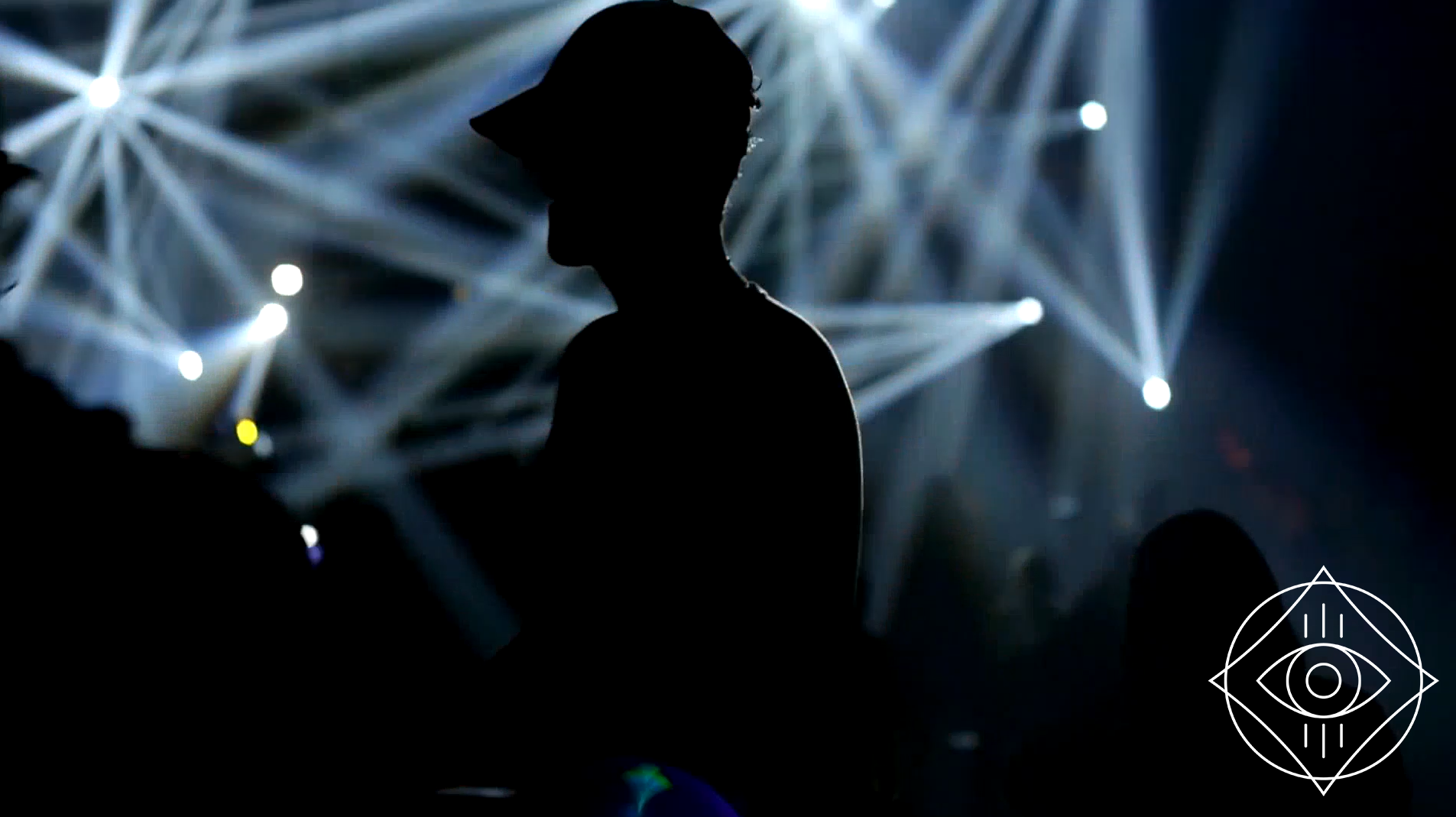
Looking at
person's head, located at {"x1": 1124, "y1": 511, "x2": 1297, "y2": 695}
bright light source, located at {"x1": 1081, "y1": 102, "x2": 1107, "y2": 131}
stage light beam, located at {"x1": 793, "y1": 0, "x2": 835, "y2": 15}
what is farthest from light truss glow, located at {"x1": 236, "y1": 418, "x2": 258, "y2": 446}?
person's head, located at {"x1": 1124, "y1": 511, "x2": 1297, "y2": 695}

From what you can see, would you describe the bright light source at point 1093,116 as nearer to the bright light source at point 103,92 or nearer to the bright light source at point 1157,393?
the bright light source at point 1157,393

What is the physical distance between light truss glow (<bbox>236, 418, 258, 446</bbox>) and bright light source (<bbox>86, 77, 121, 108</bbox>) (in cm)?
236

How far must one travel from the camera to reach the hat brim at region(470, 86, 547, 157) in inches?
44.0

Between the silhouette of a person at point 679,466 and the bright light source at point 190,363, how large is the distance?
8087 mm

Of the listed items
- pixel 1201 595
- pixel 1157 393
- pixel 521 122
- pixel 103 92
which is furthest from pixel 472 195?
pixel 521 122

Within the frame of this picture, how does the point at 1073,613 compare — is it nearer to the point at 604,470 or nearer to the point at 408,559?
the point at 408,559

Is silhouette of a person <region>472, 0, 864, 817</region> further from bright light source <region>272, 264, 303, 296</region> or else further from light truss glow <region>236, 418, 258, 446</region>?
light truss glow <region>236, 418, 258, 446</region>

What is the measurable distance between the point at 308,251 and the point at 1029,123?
4664 mm

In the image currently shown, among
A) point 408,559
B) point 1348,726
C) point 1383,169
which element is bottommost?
point 1348,726

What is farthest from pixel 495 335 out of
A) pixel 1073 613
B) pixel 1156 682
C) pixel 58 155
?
pixel 1156 682

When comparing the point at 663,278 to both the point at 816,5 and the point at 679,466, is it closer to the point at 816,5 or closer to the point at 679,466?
the point at 679,466

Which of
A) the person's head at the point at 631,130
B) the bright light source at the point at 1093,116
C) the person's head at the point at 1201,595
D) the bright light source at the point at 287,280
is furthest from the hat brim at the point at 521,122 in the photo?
the bright light source at the point at 287,280

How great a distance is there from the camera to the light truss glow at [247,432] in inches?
336

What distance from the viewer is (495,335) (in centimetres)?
846
